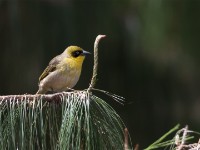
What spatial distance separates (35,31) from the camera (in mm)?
5793

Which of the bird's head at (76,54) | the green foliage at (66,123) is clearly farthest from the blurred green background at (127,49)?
the green foliage at (66,123)

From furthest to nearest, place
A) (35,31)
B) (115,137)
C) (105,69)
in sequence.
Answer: (105,69) → (35,31) → (115,137)

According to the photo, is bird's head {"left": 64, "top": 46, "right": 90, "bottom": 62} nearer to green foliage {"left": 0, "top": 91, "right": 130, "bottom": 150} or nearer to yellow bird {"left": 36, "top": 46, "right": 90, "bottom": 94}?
yellow bird {"left": 36, "top": 46, "right": 90, "bottom": 94}

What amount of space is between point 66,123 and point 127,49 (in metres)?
3.81

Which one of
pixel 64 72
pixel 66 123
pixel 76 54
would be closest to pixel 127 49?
pixel 76 54

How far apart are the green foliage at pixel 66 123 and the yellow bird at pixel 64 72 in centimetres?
143

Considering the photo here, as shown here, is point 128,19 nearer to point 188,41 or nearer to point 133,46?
point 133,46

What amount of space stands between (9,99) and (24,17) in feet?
10.7

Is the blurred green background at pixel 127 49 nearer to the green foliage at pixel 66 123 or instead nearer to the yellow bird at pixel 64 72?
the yellow bird at pixel 64 72

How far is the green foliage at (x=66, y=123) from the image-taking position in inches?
96.2

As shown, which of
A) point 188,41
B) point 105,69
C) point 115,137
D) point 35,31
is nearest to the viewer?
point 115,137

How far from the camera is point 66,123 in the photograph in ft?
8.01

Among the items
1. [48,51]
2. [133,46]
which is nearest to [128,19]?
[133,46]

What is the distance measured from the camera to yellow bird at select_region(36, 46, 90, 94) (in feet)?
13.1
